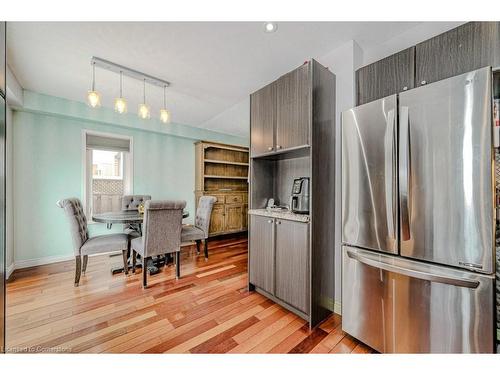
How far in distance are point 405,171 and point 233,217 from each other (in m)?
4.15

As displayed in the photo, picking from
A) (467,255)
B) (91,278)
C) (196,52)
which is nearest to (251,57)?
(196,52)

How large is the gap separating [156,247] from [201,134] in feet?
10.1

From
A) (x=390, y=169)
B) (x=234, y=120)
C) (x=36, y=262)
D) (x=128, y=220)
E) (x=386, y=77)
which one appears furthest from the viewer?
(x=234, y=120)

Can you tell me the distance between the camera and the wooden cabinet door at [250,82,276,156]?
7.23ft

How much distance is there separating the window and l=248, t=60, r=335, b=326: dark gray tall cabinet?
9.75 feet

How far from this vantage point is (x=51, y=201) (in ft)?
11.1

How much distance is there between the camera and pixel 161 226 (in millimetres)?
2582

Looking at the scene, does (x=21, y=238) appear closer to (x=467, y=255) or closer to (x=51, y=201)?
(x=51, y=201)

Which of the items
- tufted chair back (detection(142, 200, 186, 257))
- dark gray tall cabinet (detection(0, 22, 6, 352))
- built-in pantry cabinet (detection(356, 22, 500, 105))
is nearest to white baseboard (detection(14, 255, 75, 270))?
tufted chair back (detection(142, 200, 186, 257))

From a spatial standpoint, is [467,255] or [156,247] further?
[156,247]

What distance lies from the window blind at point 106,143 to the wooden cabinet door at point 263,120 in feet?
9.56

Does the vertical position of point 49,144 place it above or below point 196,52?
below

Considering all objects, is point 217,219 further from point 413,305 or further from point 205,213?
point 413,305

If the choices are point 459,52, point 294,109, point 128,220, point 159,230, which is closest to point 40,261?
point 128,220
